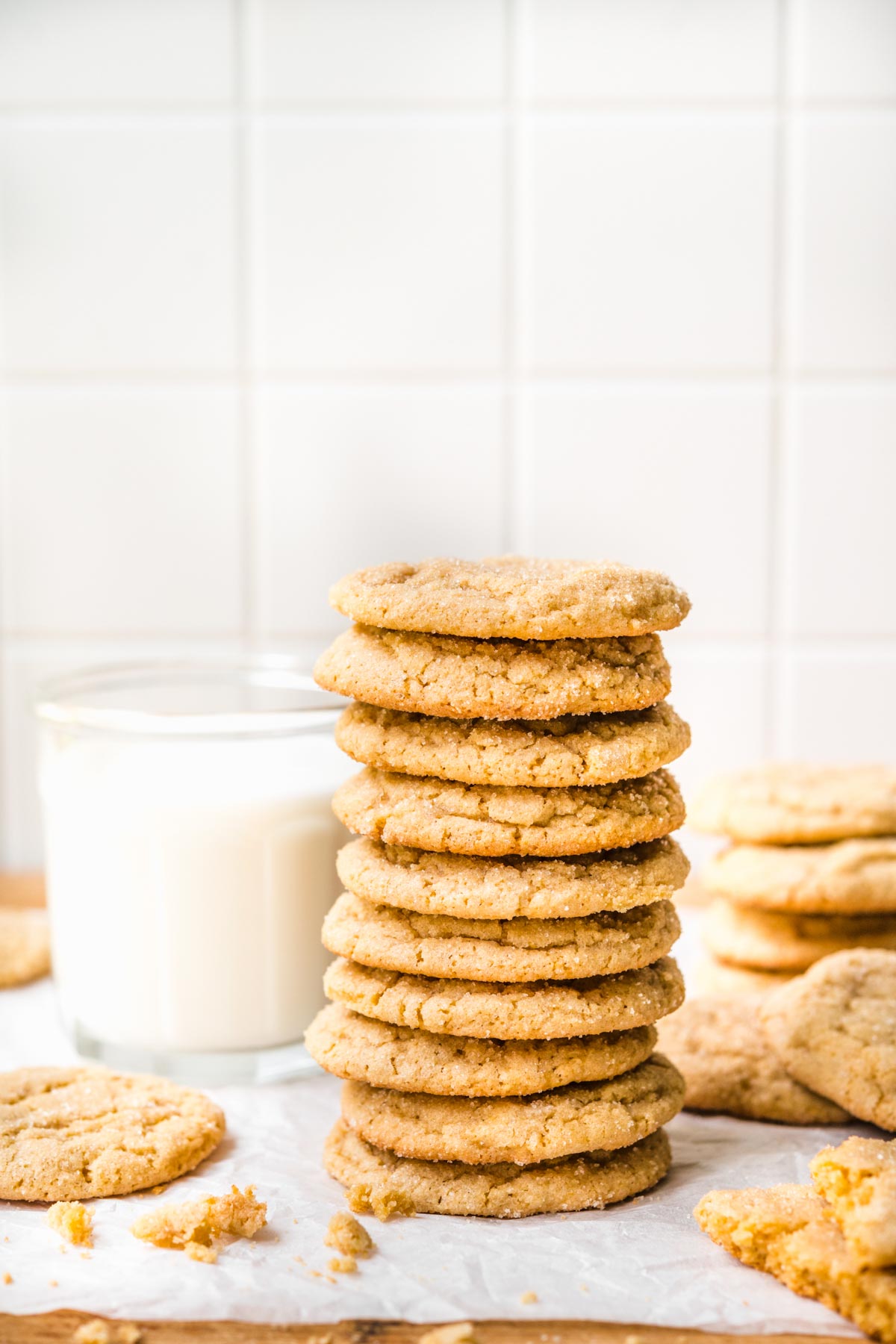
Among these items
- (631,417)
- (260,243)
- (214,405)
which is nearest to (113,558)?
(214,405)

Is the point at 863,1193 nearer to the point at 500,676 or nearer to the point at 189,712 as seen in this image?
the point at 500,676

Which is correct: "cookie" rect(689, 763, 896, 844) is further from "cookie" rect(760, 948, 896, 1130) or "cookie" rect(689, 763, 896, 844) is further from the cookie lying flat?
the cookie lying flat

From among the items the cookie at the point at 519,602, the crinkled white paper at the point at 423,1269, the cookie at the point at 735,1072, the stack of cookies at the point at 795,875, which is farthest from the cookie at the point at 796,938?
the cookie at the point at 519,602

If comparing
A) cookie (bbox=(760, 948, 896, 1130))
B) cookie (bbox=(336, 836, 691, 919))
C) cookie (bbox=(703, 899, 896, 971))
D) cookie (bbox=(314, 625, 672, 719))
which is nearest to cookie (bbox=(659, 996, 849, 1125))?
cookie (bbox=(760, 948, 896, 1130))

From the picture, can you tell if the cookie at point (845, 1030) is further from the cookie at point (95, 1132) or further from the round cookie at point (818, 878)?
the cookie at point (95, 1132)

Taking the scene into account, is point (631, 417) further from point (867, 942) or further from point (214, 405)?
point (867, 942)

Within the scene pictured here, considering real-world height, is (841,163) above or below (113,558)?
above
